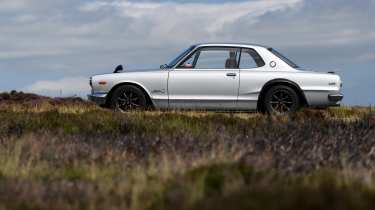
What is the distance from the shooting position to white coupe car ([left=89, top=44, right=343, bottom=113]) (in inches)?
658

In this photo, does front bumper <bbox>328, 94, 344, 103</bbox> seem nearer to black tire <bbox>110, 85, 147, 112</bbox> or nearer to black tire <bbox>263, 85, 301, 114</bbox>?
black tire <bbox>263, 85, 301, 114</bbox>

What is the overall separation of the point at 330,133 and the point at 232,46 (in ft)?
19.0

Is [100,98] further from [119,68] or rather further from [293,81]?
[293,81]

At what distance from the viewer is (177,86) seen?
1681 centimetres

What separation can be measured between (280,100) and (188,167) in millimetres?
9276

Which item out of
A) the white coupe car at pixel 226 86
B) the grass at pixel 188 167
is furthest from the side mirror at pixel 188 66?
the grass at pixel 188 167

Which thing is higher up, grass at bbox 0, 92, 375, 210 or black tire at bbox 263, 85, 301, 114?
black tire at bbox 263, 85, 301, 114

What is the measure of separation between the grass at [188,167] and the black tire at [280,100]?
3177 millimetres

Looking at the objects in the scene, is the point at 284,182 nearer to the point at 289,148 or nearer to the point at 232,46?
Answer: the point at 289,148

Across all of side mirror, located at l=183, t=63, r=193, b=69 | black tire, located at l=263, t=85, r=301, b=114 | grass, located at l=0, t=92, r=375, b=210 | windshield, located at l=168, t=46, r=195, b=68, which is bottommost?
grass, located at l=0, t=92, r=375, b=210

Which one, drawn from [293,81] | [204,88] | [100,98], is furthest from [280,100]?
[100,98]

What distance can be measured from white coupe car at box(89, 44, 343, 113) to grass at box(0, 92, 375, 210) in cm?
325

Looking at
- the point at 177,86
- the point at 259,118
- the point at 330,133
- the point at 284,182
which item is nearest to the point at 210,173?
the point at 284,182

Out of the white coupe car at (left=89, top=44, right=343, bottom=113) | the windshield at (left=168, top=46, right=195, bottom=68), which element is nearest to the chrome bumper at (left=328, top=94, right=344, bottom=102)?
the white coupe car at (left=89, top=44, right=343, bottom=113)
